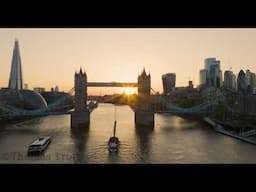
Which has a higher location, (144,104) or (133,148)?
(144,104)

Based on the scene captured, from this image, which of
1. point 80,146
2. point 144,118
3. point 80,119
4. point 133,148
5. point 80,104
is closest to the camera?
point 133,148

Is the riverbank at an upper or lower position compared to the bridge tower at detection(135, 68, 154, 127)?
lower

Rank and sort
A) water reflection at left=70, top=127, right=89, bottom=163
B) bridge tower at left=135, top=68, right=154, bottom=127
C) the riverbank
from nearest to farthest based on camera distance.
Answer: water reflection at left=70, top=127, right=89, bottom=163 → the riverbank → bridge tower at left=135, top=68, right=154, bottom=127

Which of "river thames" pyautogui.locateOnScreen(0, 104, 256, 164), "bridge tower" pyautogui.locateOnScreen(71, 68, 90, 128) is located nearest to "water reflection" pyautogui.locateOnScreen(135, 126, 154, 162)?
"river thames" pyautogui.locateOnScreen(0, 104, 256, 164)

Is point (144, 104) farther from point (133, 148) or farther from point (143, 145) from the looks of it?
point (133, 148)

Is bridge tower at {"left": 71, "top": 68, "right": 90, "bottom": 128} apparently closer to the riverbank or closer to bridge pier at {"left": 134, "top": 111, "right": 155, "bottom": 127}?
bridge pier at {"left": 134, "top": 111, "right": 155, "bottom": 127}

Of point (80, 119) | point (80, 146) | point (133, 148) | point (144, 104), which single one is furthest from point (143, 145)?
point (144, 104)
